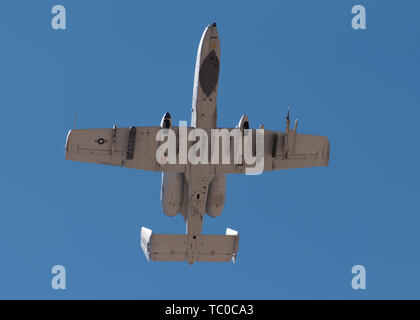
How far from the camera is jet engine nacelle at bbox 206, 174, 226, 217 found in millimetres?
46125

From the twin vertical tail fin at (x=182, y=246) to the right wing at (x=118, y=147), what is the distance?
5460mm

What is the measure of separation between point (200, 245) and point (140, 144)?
319 inches

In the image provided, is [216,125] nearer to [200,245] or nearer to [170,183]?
[170,183]

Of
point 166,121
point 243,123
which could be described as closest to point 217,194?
point 243,123

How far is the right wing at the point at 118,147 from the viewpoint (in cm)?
4431

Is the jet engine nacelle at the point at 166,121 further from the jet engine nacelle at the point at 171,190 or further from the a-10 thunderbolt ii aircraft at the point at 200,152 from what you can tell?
the jet engine nacelle at the point at 171,190

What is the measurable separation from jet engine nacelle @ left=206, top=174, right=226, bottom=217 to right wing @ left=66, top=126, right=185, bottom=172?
2228 mm

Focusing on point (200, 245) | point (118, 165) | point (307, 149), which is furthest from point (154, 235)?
point (307, 149)

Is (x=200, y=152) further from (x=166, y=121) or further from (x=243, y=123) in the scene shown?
(x=243, y=123)

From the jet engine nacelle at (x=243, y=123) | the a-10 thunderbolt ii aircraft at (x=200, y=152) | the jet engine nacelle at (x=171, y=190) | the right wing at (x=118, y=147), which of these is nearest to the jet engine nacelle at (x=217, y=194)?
the a-10 thunderbolt ii aircraft at (x=200, y=152)

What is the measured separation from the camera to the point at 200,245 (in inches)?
1927

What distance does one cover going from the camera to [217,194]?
46.2m

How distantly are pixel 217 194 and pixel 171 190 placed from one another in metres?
2.69

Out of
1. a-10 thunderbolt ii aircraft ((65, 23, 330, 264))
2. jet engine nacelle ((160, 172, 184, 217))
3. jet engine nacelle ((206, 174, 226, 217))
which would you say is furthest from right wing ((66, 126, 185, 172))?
jet engine nacelle ((206, 174, 226, 217))
